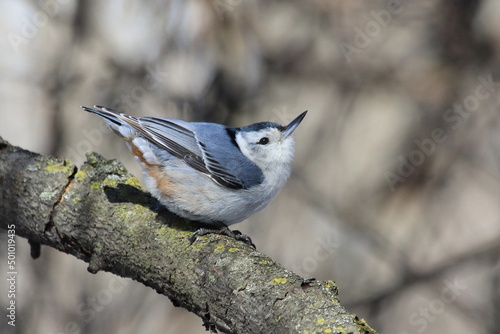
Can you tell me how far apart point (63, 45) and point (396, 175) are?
10.00ft

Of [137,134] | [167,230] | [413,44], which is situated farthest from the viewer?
[413,44]

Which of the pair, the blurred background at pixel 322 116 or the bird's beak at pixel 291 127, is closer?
the bird's beak at pixel 291 127

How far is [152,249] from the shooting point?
8.27ft

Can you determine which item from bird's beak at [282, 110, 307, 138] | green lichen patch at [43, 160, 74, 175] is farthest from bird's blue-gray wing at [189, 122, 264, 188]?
green lichen patch at [43, 160, 74, 175]

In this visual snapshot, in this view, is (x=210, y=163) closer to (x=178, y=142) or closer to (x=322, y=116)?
(x=178, y=142)

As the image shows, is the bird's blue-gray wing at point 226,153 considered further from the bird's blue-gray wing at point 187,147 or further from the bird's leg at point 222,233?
the bird's leg at point 222,233

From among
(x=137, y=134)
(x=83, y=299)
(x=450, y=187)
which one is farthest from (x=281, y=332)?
(x=450, y=187)

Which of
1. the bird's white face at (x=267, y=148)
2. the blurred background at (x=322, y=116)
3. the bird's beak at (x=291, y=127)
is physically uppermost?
the blurred background at (x=322, y=116)

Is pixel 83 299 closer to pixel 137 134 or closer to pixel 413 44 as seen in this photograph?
pixel 137 134

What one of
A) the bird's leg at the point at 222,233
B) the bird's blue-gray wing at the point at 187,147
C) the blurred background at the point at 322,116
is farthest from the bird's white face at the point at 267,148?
the blurred background at the point at 322,116

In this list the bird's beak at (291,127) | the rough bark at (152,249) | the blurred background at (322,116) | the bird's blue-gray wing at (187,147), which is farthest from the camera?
the blurred background at (322,116)

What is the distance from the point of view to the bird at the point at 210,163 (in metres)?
3.00

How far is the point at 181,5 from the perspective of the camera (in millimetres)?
4953

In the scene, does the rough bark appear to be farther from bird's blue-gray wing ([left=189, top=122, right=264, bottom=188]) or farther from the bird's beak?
the bird's beak
